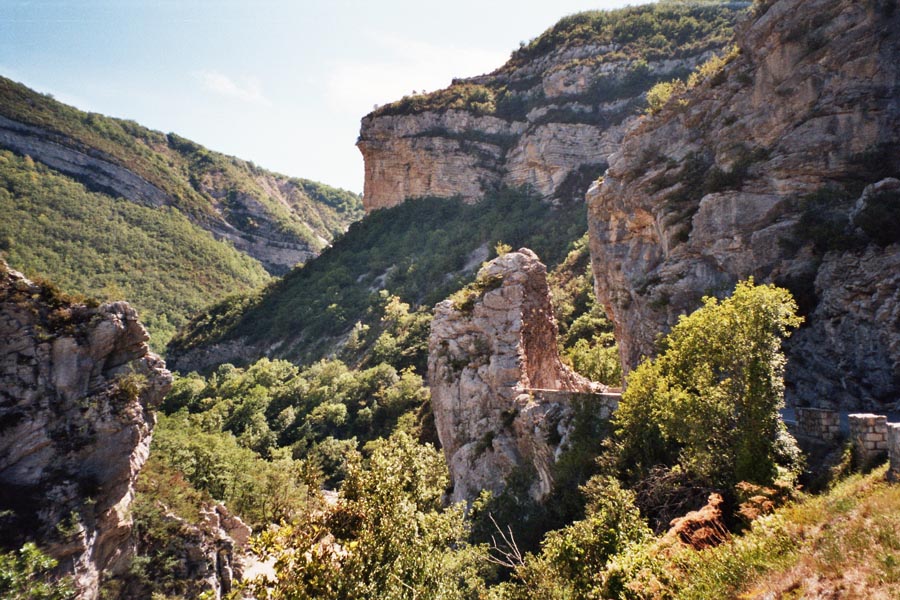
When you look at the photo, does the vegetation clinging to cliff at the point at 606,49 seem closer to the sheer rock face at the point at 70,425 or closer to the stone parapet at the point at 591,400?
the stone parapet at the point at 591,400

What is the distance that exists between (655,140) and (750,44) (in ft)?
20.8

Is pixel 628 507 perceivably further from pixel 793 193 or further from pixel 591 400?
pixel 793 193

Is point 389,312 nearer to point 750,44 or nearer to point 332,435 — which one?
point 332,435

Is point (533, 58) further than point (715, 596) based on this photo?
Yes

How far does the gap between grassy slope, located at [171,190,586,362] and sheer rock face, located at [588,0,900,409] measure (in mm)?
34919

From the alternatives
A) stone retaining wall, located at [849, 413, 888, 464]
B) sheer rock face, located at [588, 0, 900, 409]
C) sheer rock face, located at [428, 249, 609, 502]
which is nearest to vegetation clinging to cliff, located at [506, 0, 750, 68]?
sheer rock face, located at [588, 0, 900, 409]

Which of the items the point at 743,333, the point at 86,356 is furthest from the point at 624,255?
the point at 86,356

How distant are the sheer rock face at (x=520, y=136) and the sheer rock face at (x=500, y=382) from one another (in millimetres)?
52633

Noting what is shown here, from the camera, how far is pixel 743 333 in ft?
38.2

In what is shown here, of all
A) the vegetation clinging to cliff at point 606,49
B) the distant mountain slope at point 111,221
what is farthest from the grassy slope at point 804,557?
the vegetation clinging to cliff at point 606,49

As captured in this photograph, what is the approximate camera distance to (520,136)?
85.2 metres

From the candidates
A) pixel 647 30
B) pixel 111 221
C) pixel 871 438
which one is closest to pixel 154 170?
pixel 111 221

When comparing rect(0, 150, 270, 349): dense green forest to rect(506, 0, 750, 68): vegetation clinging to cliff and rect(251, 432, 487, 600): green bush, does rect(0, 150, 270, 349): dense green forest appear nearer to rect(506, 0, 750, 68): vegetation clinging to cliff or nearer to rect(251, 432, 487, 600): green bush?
rect(506, 0, 750, 68): vegetation clinging to cliff

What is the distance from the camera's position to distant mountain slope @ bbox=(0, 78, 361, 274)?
364 ft
